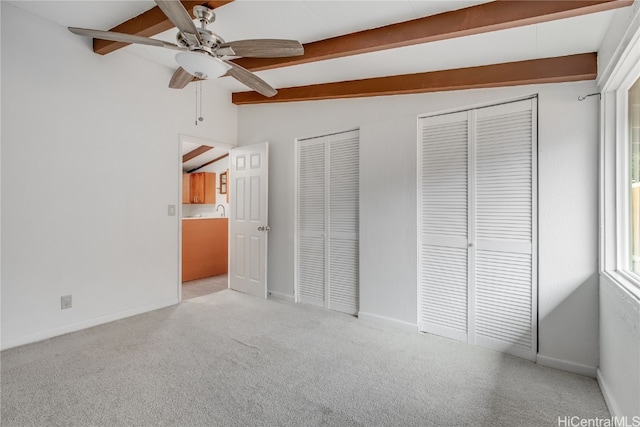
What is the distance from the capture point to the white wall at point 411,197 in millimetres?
2307

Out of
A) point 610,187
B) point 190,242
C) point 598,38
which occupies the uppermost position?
point 598,38

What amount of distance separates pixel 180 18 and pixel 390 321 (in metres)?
3.02

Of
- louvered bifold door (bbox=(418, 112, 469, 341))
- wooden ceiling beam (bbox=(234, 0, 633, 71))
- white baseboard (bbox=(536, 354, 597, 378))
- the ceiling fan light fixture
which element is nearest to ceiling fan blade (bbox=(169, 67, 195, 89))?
the ceiling fan light fixture

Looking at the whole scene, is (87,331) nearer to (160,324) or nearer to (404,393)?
(160,324)

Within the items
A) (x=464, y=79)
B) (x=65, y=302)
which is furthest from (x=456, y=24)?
(x=65, y=302)

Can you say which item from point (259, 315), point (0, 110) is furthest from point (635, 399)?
point (0, 110)

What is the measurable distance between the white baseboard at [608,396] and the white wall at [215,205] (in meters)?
6.52

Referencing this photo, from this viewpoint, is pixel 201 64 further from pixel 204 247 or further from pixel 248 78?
pixel 204 247

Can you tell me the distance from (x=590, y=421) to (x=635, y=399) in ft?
1.38

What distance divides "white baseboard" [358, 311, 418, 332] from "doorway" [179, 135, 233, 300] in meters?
2.28

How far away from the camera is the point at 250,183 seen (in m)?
4.39

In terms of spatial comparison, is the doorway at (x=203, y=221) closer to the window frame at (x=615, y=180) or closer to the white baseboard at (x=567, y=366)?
the white baseboard at (x=567, y=366)

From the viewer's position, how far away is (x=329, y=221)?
381cm

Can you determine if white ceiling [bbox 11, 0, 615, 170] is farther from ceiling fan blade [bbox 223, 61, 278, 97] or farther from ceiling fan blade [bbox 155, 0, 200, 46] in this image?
ceiling fan blade [bbox 155, 0, 200, 46]
